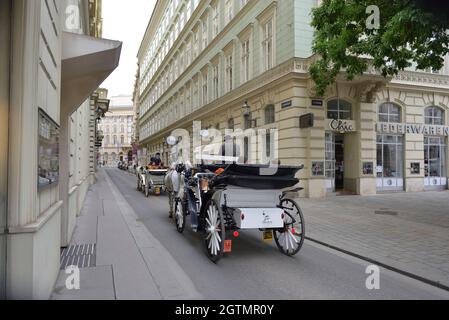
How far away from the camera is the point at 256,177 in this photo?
5879 mm

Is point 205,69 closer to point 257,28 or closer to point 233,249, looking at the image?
point 257,28

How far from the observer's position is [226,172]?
5.89 meters

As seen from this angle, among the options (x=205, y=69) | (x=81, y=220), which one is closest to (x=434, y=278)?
(x=81, y=220)

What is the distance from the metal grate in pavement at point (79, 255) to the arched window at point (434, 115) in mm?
18589

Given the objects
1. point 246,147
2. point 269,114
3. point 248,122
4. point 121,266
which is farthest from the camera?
point 246,147

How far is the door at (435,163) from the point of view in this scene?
19344 mm

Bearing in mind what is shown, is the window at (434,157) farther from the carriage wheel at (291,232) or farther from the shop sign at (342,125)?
the carriage wheel at (291,232)

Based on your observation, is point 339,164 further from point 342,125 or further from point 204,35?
point 204,35

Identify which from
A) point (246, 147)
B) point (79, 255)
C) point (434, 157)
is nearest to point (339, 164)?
point (246, 147)

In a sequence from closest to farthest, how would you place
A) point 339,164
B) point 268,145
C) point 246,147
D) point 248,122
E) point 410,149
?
point 339,164 → point 268,145 → point 410,149 → point 248,122 → point 246,147

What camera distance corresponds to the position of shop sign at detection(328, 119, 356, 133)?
16406 mm

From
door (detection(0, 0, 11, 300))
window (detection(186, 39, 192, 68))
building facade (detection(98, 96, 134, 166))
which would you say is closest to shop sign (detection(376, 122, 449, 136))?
door (detection(0, 0, 11, 300))

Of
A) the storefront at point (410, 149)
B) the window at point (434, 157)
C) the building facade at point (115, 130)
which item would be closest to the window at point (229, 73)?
the storefront at point (410, 149)

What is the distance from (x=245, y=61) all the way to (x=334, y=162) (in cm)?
775
